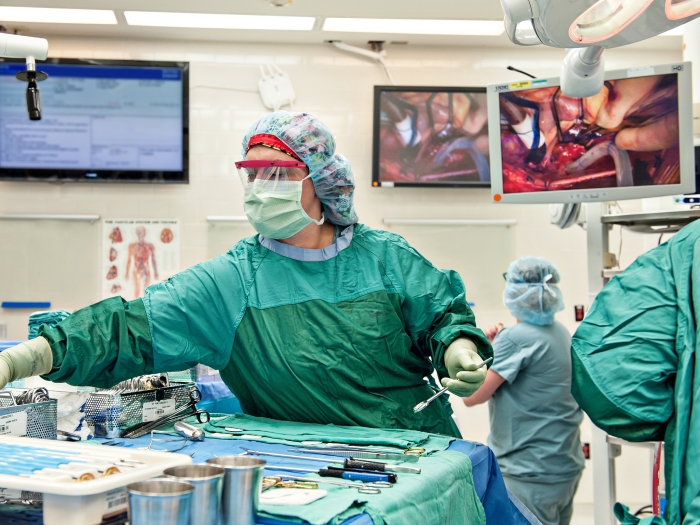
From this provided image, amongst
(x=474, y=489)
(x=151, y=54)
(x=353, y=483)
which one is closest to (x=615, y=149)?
(x=474, y=489)

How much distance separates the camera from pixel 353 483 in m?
1.43

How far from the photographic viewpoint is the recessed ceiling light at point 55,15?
451 centimetres

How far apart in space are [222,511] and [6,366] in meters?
0.81

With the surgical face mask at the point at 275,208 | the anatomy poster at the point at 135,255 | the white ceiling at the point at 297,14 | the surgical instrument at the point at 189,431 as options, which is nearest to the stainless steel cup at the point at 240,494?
the surgical instrument at the point at 189,431

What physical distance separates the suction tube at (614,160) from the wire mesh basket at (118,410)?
6.52 ft

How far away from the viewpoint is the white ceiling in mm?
4309

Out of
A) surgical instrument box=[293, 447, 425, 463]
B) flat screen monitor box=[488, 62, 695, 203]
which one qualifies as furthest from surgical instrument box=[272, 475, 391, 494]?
flat screen monitor box=[488, 62, 695, 203]

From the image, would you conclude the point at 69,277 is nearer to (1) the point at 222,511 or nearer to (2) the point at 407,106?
(2) the point at 407,106

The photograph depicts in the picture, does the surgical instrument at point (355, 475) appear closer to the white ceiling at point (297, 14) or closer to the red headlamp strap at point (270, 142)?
the red headlamp strap at point (270, 142)

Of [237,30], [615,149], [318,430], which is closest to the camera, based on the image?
[318,430]

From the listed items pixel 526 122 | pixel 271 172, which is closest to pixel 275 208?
pixel 271 172

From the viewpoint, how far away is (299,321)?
6.79ft

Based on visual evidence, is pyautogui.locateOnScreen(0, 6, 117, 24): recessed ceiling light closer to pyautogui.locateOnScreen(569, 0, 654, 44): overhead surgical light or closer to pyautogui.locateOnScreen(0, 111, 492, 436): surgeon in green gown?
pyautogui.locateOnScreen(0, 111, 492, 436): surgeon in green gown

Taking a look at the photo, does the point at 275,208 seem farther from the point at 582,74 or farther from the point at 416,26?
the point at 416,26
